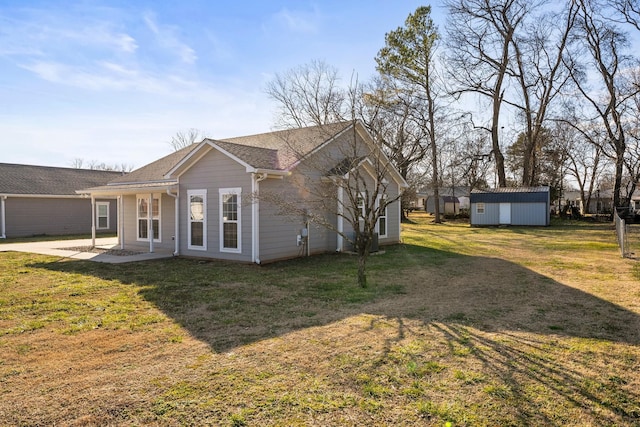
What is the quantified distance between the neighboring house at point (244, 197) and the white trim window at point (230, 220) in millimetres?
28

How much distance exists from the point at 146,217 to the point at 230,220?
5051 mm

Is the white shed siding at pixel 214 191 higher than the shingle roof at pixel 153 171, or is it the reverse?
the shingle roof at pixel 153 171

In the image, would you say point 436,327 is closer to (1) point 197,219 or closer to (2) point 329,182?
(2) point 329,182

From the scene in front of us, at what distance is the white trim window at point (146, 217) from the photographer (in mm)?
14602

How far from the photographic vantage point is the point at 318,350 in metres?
4.75

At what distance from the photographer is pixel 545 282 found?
906 centimetres

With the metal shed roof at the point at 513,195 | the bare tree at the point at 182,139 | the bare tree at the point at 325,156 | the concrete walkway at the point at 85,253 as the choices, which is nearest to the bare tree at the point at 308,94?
the bare tree at the point at 325,156

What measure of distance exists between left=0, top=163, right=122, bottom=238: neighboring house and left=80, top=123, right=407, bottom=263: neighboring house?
31.1 ft

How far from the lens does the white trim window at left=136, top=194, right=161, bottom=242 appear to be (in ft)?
47.9

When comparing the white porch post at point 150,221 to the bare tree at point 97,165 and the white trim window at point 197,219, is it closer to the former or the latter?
the white trim window at point 197,219

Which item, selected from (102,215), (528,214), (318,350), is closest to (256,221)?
(318,350)

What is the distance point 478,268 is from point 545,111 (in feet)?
89.8

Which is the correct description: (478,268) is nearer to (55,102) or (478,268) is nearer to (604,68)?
(55,102)

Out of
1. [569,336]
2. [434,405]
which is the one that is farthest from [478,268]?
[434,405]
